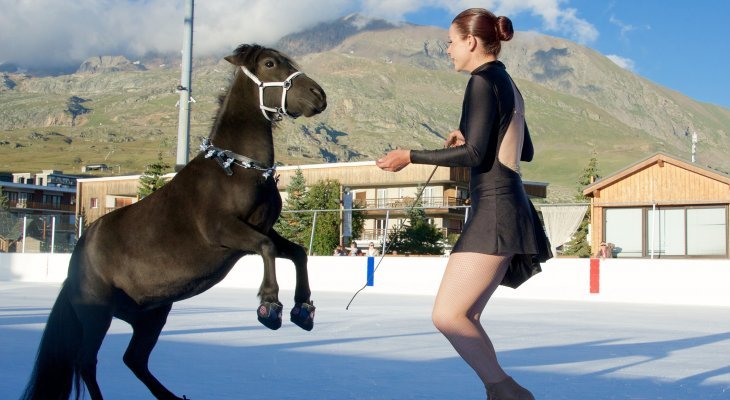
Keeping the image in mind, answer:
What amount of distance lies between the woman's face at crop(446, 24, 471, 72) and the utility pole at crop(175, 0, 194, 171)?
10.5 meters

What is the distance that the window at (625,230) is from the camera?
28469mm

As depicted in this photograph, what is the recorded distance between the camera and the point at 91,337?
16.0 ft

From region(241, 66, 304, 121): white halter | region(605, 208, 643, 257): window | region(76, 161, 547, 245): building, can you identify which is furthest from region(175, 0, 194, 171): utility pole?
region(76, 161, 547, 245): building

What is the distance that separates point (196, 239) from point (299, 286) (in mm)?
627

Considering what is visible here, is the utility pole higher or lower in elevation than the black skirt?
higher

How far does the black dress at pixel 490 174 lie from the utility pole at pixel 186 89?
10.7 metres

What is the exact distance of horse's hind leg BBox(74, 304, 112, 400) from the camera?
4.81m

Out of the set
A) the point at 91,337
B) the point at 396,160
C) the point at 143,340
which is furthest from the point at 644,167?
the point at 396,160

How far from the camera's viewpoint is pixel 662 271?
18.0 m

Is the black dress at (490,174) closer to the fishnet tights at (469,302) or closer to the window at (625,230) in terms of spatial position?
the fishnet tights at (469,302)

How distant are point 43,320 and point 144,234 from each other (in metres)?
7.17

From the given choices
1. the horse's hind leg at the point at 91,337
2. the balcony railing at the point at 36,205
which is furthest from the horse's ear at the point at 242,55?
the balcony railing at the point at 36,205

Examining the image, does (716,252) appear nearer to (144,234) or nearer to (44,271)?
(44,271)

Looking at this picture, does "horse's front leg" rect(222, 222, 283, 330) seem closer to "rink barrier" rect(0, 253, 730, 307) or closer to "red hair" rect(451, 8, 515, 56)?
"red hair" rect(451, 8, 515, 56)
